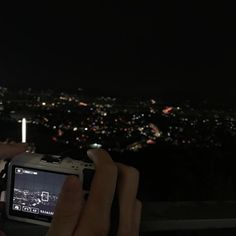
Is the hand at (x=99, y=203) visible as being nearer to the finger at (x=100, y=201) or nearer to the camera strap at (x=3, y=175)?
the finger at (x=100, y=201)

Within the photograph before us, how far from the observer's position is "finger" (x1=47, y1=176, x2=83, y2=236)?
2.98 ft

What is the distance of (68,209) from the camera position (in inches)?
35.7

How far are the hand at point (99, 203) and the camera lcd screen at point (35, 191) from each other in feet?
0.90

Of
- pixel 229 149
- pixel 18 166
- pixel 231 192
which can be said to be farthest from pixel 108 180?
pixel 229 149

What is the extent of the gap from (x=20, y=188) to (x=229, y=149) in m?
8.09

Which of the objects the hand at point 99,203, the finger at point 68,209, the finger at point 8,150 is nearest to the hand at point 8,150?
the finger at point 8,150

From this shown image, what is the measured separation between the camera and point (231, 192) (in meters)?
2.60

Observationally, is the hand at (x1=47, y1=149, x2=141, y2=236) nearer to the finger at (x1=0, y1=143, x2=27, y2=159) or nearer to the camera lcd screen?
the camera lcd screen

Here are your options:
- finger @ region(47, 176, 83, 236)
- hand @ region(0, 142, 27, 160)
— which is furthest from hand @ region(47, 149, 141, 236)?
hand @ region(0, 142, 27, 160)

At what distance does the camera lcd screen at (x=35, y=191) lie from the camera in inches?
51.1

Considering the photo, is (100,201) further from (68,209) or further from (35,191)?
→ (35,191)

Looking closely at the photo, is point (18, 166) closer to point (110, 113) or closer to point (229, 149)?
point (229, 149)

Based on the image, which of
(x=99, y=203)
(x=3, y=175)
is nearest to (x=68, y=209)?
(x=99, y=203)

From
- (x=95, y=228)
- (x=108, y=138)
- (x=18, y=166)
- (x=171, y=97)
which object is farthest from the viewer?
Result: (x=171, y=97)
